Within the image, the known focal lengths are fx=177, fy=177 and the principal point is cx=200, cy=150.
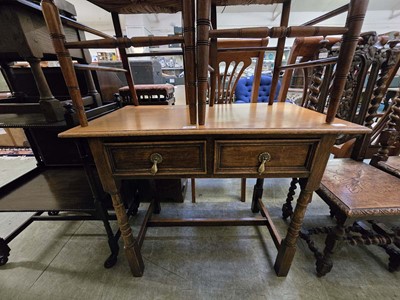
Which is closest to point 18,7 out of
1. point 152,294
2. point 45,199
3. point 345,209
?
point 45,199

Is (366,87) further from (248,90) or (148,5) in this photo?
(248,90)

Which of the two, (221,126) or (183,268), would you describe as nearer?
(221,126)

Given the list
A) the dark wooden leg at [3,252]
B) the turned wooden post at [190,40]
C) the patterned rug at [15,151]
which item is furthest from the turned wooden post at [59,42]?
the patterned rug at [15,151]

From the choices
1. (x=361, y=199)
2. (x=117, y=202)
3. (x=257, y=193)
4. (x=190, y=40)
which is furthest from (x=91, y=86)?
(x=361, y=199)

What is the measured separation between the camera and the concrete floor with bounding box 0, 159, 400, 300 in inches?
37.5

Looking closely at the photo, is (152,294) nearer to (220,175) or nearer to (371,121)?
(220,175)

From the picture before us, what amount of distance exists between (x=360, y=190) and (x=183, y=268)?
1.07 m

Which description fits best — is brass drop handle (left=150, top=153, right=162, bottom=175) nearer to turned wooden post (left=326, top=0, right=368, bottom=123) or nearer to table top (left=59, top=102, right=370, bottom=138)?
table top (left=59, top=102, right=370, bottom=138)

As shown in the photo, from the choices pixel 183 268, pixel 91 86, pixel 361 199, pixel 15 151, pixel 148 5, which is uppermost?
pixel 148 5

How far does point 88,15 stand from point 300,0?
7224 mm

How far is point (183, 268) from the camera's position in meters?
1.08

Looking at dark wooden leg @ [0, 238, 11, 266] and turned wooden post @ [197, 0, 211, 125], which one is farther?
dark wooden leg @ [0, 238, 11, 266]

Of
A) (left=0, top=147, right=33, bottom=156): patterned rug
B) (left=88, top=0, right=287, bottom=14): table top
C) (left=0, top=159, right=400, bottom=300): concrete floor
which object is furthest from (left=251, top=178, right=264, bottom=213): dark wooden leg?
(left=0, top=147, right=33, bottom=156): patterned rug

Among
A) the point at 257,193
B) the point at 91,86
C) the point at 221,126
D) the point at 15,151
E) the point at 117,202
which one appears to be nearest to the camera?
the point at 221,126
